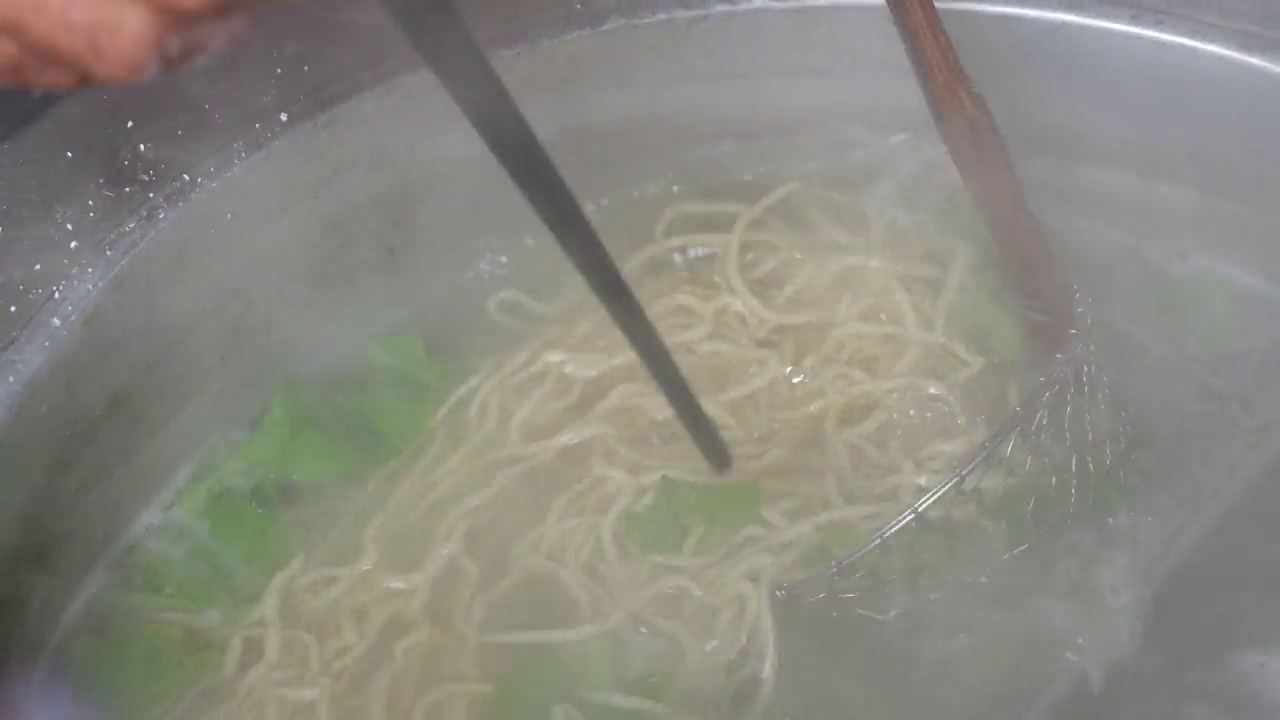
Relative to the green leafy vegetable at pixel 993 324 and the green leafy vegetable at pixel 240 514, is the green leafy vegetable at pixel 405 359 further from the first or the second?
the green leafy vegetable at pixel 993 324

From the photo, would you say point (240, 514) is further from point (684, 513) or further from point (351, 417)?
point (684, 513)

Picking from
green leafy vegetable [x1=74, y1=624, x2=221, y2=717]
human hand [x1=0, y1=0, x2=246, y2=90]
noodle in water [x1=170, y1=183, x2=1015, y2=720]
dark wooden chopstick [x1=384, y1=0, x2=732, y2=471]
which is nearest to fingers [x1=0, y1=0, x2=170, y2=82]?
human hand [x1=0, y1=0, x2=246, y2=90]

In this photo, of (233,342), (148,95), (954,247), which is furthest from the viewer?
(954,247)

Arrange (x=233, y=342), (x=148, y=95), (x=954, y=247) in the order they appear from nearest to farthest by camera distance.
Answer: (x=148, y=95), (x=233, y=342), (x=954, y=247)

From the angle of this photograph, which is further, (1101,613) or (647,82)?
(647,82)

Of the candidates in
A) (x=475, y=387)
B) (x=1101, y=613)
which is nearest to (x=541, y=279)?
(x=475, y=387)

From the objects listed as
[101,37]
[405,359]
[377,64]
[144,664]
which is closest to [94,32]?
[101,37]

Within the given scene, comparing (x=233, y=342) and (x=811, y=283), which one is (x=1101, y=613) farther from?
(x=233, y=342)
